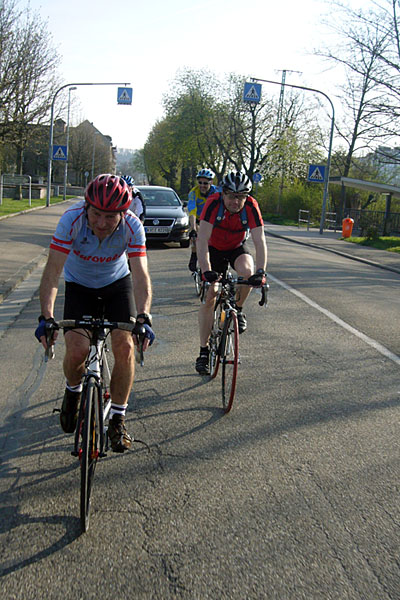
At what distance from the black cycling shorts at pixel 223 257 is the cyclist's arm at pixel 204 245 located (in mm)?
513

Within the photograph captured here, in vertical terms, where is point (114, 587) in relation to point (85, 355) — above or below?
below

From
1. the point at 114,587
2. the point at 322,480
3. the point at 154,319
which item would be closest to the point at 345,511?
the point at 322,480

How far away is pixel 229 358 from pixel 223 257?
1441 mm

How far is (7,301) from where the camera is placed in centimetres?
954

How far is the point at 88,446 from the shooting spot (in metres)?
3.15

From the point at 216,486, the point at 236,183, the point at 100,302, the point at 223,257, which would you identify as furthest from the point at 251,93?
the point at 216,486

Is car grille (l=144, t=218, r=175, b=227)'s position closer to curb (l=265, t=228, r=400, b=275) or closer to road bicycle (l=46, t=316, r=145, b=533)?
curb (l=265, t=228, r=400, b=275)

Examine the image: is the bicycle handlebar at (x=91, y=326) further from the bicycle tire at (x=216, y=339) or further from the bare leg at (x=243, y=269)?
the bare leg at (x=243, y=269)

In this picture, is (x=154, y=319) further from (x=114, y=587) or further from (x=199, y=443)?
(x=114, y=587)

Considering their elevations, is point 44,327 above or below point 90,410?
above

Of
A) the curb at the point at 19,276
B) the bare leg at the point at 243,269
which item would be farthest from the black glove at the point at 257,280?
the curb at the point at 19,276

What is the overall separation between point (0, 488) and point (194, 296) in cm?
730

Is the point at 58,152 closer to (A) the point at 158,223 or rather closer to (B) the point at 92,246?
(A) the point at 158,223

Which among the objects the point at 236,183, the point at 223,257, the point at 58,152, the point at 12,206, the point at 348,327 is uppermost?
the point at 58,152
